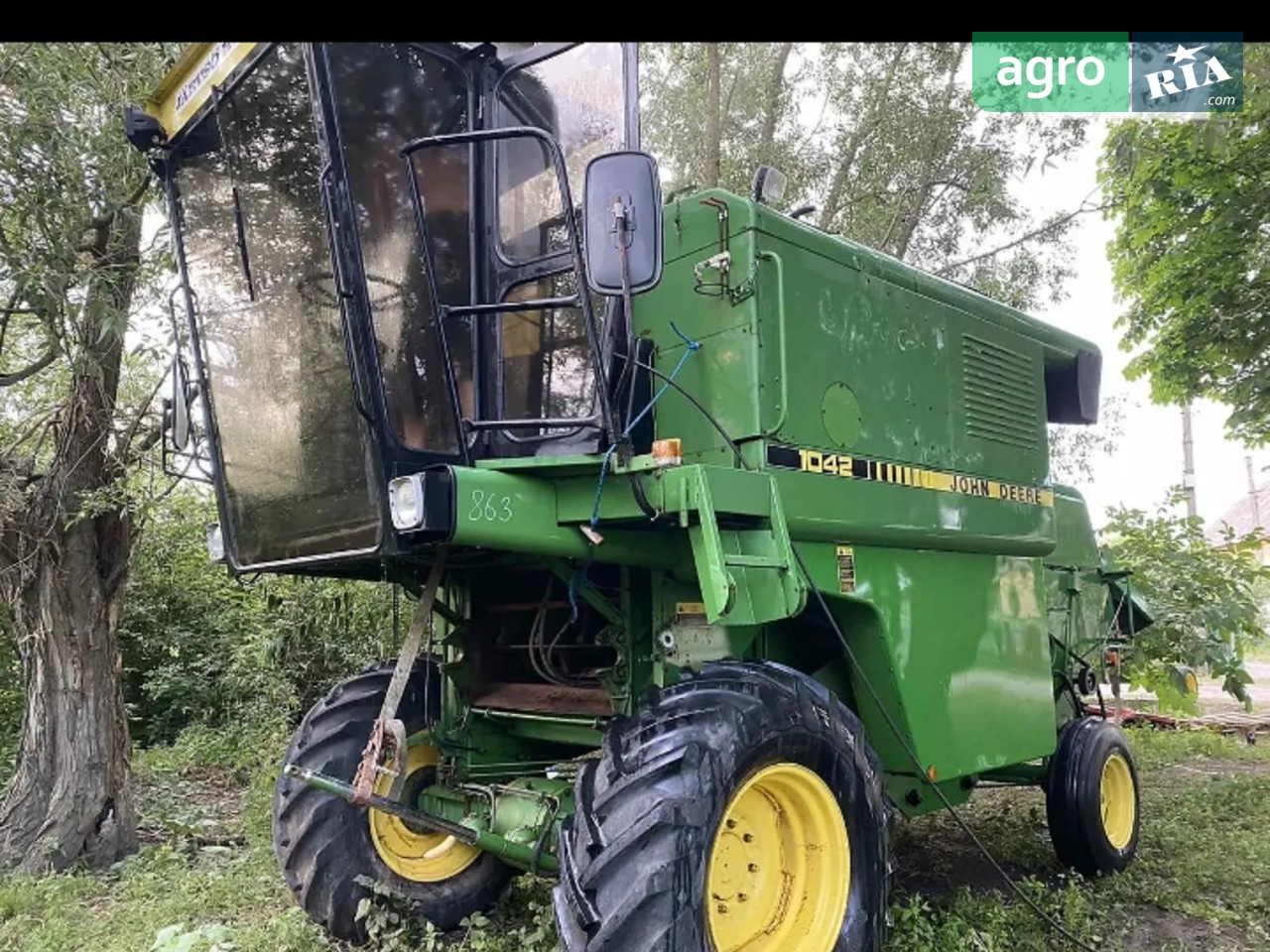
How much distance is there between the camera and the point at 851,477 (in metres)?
4.20

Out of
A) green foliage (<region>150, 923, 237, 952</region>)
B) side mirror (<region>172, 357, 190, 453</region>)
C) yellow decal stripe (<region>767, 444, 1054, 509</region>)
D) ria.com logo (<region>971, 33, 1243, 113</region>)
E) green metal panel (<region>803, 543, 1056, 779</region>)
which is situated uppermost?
ria.com logo (<region>971, 33, 1243, 113</region>)

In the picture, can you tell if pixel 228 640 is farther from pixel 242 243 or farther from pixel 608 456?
pixel 608 456

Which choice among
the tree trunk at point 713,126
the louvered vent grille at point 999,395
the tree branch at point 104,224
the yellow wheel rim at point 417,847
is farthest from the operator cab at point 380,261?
the tree trunk at point 713,126

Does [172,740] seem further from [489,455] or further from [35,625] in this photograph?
[489,455]

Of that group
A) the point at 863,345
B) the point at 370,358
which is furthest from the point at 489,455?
the point at 863,345

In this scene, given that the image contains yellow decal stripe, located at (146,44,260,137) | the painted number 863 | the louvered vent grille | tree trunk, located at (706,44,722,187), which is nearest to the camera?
the painted number 863

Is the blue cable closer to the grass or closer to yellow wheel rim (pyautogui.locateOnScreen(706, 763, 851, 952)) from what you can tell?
yellow wheel rim (pyautogui.locateOnScreen(706, 763, 851, 952))

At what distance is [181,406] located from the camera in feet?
14.0

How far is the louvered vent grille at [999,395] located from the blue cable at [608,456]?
5.41 feet

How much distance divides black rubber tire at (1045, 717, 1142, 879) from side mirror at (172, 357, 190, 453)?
175 inches

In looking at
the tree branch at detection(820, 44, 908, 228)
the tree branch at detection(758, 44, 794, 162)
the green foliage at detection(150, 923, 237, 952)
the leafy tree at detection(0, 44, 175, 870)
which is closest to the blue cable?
the green foliage at detection(150, 923, 237, 952)

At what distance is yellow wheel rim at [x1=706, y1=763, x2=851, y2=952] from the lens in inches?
131

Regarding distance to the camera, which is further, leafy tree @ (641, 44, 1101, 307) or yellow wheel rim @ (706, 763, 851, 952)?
leafy tree @ (641, 44, 1101, 307)

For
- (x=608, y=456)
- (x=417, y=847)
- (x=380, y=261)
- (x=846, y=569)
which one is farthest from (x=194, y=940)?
(x=846, y=569)
